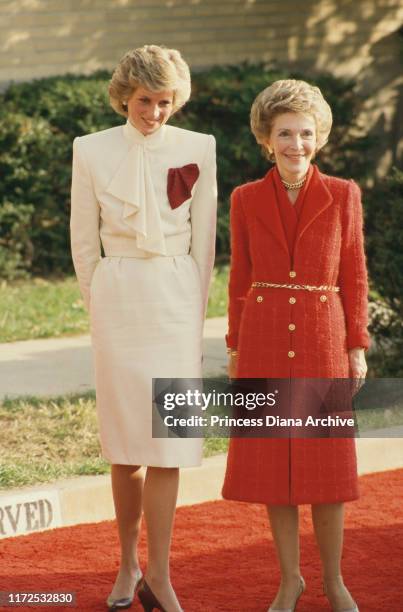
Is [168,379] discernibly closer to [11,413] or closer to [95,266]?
[95,266]

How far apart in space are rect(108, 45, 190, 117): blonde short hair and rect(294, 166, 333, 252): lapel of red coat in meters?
0.59

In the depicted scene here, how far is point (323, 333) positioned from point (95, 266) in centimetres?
90

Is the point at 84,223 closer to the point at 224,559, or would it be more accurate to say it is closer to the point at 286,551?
the point at 286,551

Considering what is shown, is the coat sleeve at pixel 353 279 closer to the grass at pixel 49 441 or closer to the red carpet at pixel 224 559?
the red carpet at pixel 224 559

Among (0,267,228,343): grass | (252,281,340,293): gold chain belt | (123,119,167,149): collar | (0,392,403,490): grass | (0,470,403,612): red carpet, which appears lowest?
(0,470,403,612): red carpet

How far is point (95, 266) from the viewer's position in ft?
17.0

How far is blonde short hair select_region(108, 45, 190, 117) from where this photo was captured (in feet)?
16.2

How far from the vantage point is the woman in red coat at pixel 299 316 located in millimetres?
4969

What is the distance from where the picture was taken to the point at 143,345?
500 cm

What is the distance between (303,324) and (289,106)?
78cm

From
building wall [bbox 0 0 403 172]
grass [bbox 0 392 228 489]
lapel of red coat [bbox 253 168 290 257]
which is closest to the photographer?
lapel of red coat [bbox 253 168 290 257]

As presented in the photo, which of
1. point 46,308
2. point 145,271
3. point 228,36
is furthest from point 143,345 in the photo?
point 228,36

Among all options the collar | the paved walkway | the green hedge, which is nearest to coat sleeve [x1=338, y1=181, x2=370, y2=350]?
the collar

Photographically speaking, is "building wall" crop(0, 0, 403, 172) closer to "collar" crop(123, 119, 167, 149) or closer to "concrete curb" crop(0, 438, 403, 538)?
"concrete curb" crop(0, 438, 403, 538)
